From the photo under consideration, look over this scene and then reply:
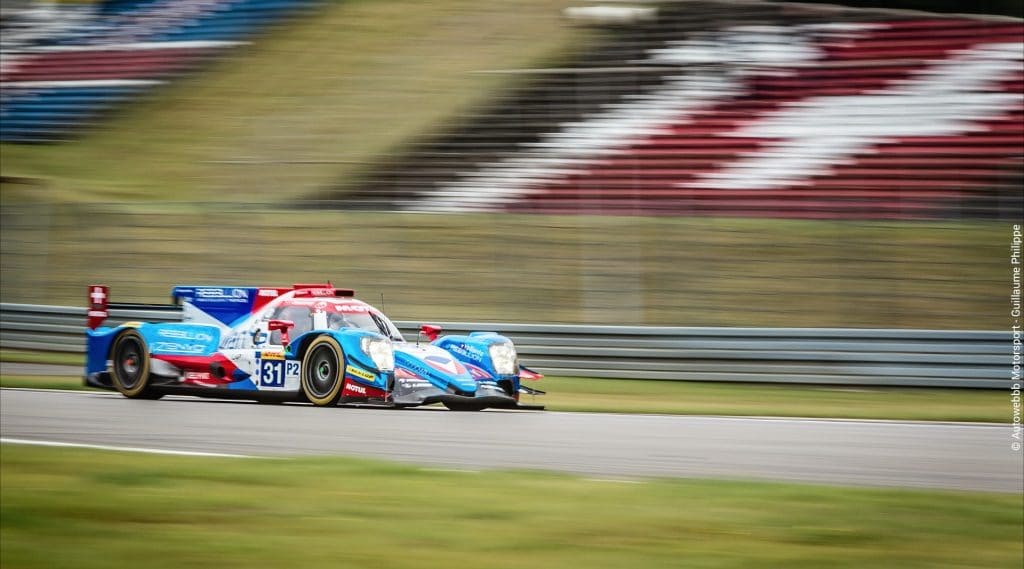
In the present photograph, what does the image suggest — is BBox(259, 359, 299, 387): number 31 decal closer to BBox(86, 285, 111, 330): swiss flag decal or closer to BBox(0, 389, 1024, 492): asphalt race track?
BBox(0, 389, 1024, 492): asphalt race track

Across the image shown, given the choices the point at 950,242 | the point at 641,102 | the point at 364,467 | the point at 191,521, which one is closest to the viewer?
the point at 191,521

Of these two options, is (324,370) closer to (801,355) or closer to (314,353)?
(314,353)

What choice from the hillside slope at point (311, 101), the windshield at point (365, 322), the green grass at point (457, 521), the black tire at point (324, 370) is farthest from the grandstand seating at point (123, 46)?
the green grass at point (457, 521)

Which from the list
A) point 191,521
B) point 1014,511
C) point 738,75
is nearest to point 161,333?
point 191,521

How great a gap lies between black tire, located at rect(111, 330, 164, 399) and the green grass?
1.29 m

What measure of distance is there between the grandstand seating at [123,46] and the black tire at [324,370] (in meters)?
1.59

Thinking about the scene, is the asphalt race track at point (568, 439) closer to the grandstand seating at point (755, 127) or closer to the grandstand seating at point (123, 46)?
the grandstand seating at point (755, 127)

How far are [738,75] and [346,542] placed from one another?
946 cm

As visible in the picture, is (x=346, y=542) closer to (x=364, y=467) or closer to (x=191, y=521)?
(x=191, y=521)

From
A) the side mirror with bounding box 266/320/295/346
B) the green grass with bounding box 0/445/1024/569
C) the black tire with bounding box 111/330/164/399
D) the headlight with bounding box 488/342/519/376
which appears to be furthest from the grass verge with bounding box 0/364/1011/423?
the green grass with bounding box 0/445/1024/569

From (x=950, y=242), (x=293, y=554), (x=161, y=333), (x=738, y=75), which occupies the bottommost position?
(x=293, y=554)

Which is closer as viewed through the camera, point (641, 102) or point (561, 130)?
point (561, 130)

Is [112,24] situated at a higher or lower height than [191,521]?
higher

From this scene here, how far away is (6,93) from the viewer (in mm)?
8133
